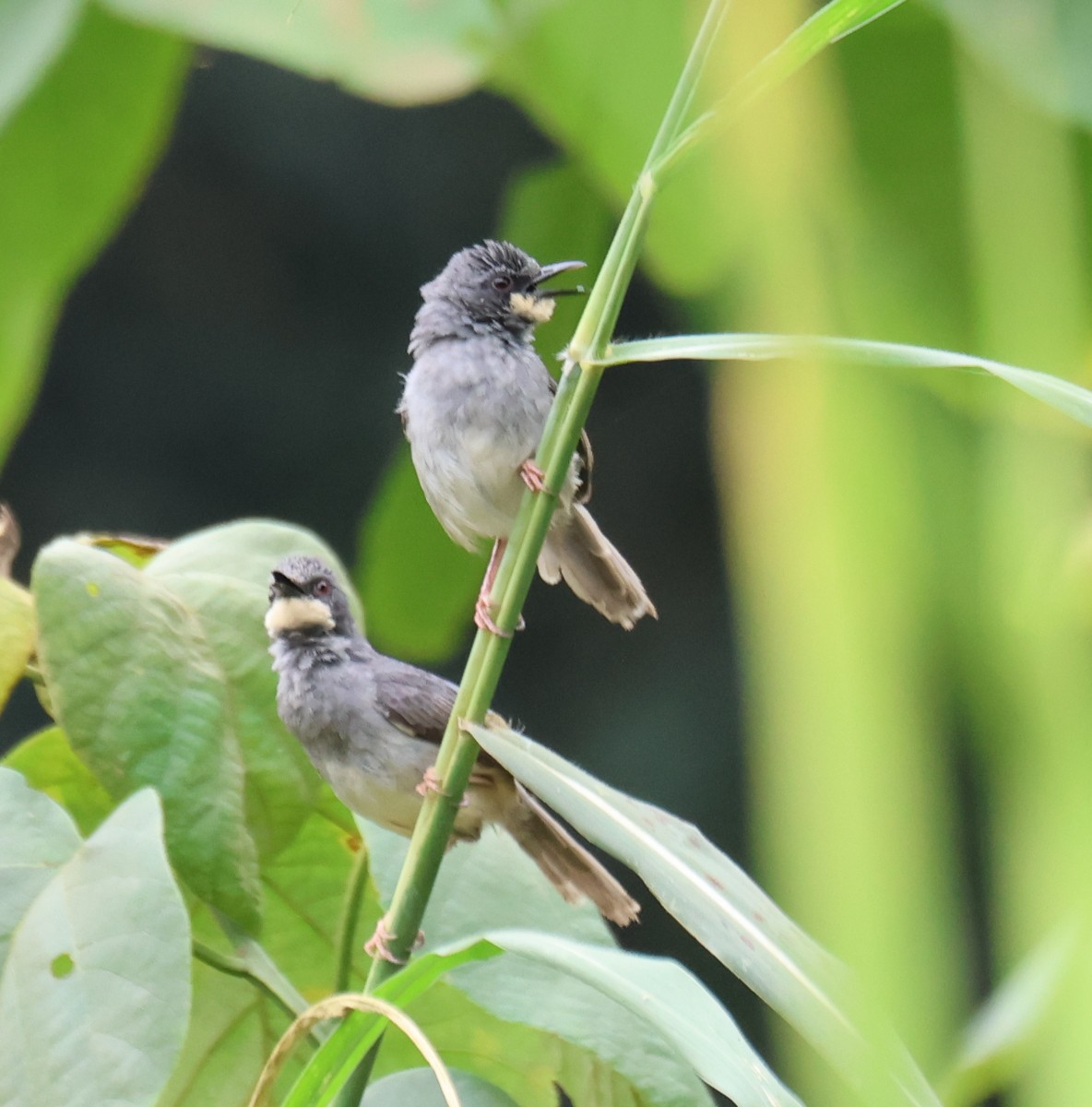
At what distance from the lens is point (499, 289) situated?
1.22 metres

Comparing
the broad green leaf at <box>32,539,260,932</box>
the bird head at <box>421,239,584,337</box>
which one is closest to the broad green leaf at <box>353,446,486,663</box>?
the bird head at <box>421,239,584,337</box>

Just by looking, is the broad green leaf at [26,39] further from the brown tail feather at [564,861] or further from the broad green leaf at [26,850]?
the brown tail feather at [564,861]

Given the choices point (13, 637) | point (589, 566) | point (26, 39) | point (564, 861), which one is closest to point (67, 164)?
point (26, 39)

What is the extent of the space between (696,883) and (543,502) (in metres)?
0.18

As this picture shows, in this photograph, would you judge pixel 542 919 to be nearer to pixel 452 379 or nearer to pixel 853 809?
pixel 452 379

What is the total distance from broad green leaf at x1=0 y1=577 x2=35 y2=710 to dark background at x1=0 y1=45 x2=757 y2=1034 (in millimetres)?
1621

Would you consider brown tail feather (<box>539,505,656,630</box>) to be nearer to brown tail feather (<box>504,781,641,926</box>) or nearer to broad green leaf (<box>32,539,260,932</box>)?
brown tail feather (<box>504,781,641,926</box>)

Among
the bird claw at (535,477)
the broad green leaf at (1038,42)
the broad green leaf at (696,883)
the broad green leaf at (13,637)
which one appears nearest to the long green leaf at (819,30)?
the broad green leaf at (1038,42)

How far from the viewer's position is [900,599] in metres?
0.21

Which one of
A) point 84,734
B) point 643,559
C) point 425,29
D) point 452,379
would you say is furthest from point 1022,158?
point 643,559

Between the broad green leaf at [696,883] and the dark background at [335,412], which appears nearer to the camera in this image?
the broad green leaf at [696,883]

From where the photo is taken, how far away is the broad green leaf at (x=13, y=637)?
0.86 m

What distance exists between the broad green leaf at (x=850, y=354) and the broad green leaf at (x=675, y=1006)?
0.26 metres

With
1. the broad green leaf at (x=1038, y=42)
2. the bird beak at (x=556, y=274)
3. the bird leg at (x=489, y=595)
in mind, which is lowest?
the bird leg at (x=489, y=595)
